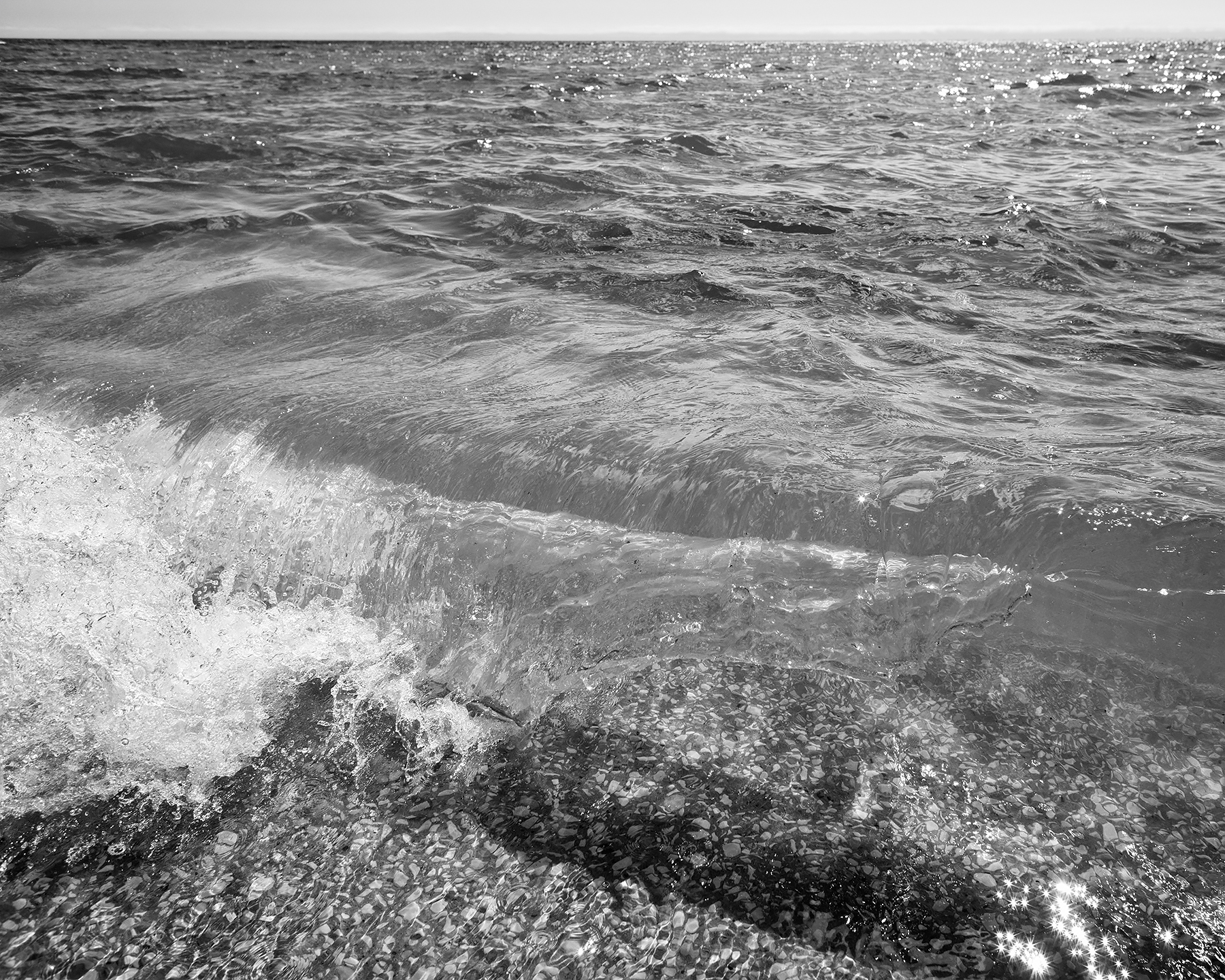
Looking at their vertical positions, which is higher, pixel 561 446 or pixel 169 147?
pixel 169 147

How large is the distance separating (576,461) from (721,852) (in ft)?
6.98

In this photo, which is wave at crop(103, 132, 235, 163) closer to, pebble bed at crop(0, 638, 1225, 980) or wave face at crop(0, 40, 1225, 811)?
wave face at crop(0, 40, 1225, 811)

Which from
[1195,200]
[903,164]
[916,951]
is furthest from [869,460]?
[903,164]

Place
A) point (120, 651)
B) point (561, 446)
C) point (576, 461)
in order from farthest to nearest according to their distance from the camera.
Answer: point (561, 446) < point (576, 461) < point (120, 651)

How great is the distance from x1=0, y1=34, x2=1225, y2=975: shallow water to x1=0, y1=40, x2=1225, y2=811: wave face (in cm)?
2

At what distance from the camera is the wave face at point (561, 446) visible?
11.2 feet

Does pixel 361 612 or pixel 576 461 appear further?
pixel 576 461

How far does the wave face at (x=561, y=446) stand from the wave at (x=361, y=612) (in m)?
0.01

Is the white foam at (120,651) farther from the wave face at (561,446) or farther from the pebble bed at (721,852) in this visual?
the pebble bed at (721,852)

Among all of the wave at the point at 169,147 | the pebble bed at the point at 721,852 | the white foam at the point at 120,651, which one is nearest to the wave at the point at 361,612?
the white foam at the point at 120,651

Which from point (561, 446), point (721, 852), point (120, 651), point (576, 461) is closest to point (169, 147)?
point (561, 446)

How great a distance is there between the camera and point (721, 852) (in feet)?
8.70

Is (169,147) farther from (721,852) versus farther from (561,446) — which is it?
(721,852)

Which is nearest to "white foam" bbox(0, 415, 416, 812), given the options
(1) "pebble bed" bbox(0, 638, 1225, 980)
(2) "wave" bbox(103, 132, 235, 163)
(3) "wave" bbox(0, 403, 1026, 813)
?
(3) "wave" bbox(0, 403, 1026, 813)
